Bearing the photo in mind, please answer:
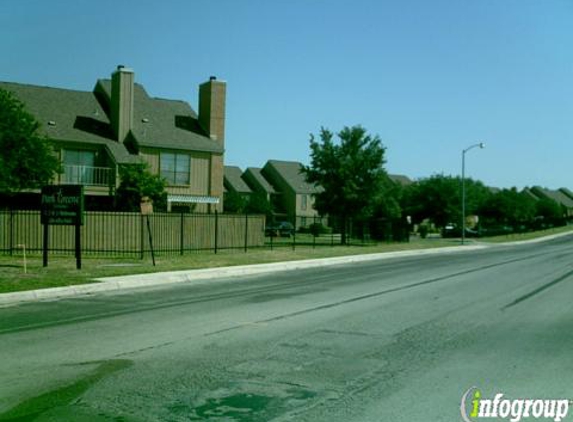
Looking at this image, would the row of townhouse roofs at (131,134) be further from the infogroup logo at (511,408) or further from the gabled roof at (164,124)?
the infogroup logo at (511,408)

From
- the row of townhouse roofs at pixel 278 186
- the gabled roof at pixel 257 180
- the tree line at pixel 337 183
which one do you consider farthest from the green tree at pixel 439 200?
the gabled roof at pixel 257 180

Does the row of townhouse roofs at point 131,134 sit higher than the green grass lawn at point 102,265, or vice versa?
the row of townhouse roofs at point 131,134

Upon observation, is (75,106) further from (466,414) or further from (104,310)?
(466,414)

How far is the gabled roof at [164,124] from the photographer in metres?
41.3

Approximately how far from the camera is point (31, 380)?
697cm

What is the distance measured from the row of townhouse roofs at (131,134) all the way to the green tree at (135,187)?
1.80 m

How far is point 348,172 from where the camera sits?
129 ft

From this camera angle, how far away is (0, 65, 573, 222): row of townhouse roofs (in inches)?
1528

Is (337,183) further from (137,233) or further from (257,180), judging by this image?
(257,180)

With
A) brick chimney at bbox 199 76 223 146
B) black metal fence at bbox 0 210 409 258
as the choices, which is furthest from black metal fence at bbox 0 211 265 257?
brick chimney at bbox 199 76 223 146

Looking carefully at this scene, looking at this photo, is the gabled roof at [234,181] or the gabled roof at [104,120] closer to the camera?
the gabled roof at [104,120]

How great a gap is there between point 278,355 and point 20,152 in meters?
19.2

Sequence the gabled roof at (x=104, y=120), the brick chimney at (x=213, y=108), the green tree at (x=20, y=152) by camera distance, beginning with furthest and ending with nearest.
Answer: the brick chimney at (x=213, y=108)
the gabled roof at (x=104, y=120)
the green tree at (x=20, y=152)

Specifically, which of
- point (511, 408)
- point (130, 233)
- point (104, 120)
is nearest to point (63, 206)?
point (130, 233)
